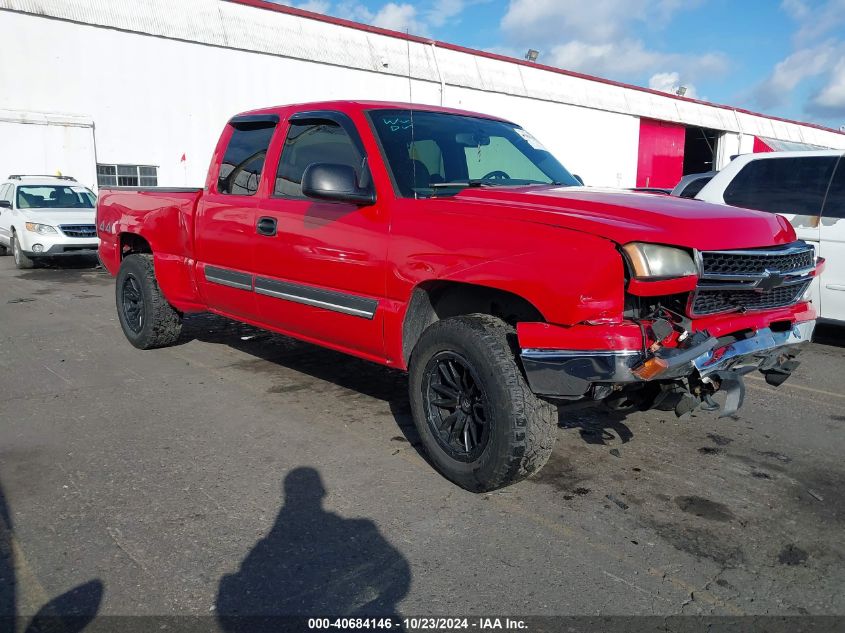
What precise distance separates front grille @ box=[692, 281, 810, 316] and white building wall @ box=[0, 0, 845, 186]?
596 inches

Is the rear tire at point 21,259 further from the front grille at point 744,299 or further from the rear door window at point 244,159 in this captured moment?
the front grille at point 744,299

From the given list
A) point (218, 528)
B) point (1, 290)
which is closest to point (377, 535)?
point (218, 528)

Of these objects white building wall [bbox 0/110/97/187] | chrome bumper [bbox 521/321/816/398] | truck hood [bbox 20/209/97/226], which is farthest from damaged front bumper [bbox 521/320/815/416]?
white building wall [bbox 0/110/97/187]

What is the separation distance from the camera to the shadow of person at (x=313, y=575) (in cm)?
243

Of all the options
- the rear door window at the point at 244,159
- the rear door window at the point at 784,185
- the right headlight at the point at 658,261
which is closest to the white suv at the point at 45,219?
the rear door window at the point at 244,159

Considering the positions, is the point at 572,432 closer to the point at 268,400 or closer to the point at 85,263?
the point at 268,400

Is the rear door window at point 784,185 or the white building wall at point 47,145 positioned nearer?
the rear door window at point 784,185

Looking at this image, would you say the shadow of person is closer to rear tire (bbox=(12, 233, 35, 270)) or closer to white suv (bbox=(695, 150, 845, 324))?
white suv (bbox=(695, 150, 845, 324))

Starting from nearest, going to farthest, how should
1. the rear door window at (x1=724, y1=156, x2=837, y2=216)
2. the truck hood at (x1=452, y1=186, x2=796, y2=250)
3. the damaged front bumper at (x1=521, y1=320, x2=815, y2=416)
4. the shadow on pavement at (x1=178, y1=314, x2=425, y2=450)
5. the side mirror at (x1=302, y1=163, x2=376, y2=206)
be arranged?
the damaged front bumper at (x1=521, y1=320, x2=815, y2=416), the truck hood at (x1=452, y1=186, x2=796, y2=250), the side mirror at (x1=302, y1=163, x2=376, y2=206), the shadow on pavement at (x1=178, y1=314, x2=425, y2=450), the rear door window at (x1=724, y1=156, x2=837, y2=216)

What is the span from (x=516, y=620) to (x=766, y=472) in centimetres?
197

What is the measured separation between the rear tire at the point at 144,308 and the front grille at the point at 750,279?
4.53 metres

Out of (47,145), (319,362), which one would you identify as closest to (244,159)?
(319,362)

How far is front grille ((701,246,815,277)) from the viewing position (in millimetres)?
3031

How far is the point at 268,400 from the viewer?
479 cm
